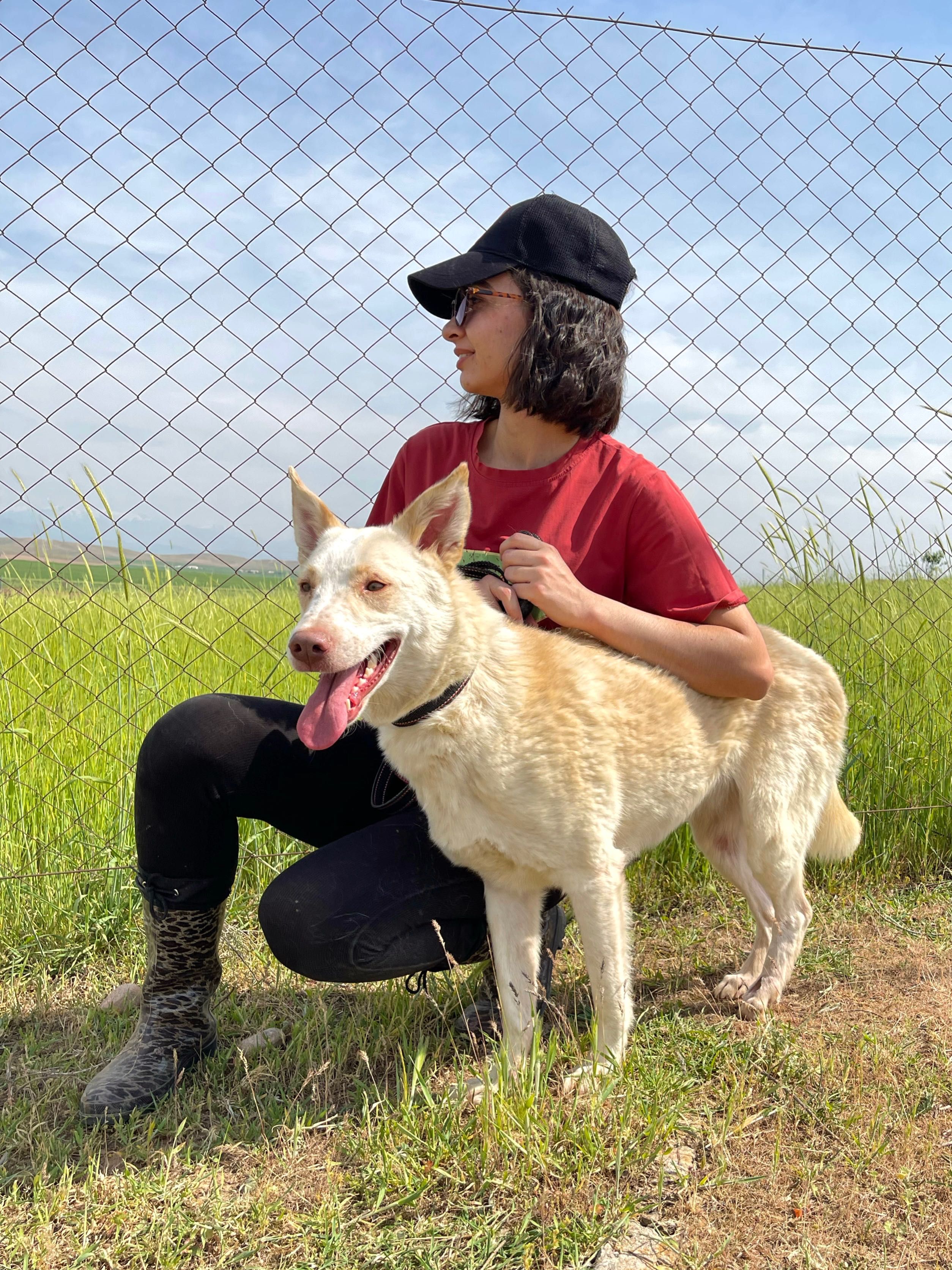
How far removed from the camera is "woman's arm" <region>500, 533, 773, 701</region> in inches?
81.7

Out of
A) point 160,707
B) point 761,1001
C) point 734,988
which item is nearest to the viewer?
point 761,1001

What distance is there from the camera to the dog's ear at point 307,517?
2.06 metres

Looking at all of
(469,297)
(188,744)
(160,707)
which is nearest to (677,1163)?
(188,744)

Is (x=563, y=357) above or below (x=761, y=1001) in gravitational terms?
above

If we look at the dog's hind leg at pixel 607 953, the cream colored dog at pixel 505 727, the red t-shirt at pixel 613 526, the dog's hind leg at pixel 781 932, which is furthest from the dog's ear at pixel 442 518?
the dog's hind leg at pixel 781 932

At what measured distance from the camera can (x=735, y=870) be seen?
2.76 meters

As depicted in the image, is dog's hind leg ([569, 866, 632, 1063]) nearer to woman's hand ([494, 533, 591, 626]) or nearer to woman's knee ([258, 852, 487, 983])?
woman's knee ([258, 852, 487, 983])

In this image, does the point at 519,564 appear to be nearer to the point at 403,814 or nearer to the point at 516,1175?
the point at 403,814

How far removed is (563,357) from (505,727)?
97 centimetres

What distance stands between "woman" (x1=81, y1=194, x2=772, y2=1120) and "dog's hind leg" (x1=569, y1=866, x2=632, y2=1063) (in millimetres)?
351

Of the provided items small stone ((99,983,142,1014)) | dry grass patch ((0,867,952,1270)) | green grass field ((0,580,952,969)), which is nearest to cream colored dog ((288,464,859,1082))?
dry grass patch ((0,867,952,1270))

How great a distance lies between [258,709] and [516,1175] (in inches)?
47.0

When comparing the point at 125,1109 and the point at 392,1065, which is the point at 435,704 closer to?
the point at 392,1065

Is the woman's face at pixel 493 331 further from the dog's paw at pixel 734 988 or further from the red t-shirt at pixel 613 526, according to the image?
the dog's paw at pixel 734 988
